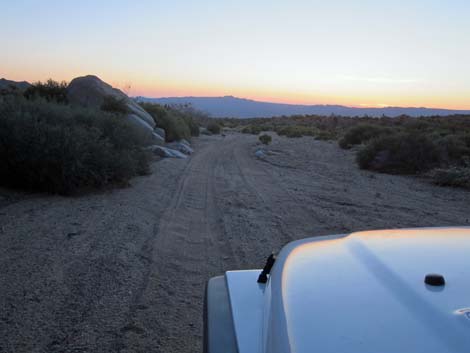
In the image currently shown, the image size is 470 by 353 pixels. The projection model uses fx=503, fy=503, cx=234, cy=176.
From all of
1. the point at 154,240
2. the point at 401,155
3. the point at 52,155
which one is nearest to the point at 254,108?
the point at 401,155

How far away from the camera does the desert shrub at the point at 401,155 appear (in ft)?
57.4

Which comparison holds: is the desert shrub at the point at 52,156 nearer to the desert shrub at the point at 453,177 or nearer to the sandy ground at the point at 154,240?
the sandy ground at the point at 154,240

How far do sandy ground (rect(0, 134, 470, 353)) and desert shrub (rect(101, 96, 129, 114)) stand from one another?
657cm

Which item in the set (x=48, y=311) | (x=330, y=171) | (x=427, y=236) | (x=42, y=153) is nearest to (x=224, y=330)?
(x=427, y=236)

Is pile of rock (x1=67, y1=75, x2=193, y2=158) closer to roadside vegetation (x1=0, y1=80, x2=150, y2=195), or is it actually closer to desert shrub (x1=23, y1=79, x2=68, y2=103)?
desert shrub (x1=23, y1=79, x2=68, y2=103)

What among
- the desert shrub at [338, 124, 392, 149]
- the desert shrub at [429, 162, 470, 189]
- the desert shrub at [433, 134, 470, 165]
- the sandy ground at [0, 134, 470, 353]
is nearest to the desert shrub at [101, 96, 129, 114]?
the sandy ground at [0, 134, 470, 353]

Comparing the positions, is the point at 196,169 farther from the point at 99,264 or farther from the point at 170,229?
the point at 99,264

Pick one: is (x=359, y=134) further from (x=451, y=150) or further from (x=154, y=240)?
(x=154, y=240)

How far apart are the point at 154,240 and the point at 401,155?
12829mm

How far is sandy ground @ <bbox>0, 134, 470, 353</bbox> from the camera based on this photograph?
14.9 feet

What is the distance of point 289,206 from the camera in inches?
403

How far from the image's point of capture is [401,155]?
17953 mm

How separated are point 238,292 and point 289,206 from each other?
7672 mm

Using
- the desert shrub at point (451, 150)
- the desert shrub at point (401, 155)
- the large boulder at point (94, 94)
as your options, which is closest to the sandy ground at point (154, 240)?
the desert shrub at point (401, 155)
